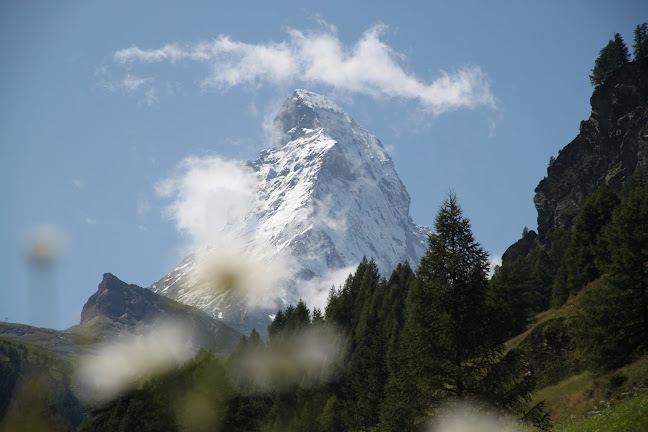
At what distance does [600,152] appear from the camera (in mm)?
117625

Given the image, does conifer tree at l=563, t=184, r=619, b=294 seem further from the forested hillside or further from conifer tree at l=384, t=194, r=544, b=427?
conifer tree at l=384, t=194, r=544, b=427

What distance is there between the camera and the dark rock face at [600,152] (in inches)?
4272

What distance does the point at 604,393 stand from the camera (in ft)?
110

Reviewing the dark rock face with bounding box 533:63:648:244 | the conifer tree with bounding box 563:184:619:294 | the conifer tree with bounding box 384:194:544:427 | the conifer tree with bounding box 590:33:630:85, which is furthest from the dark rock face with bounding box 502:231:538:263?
the conifer tree with bounding box 384:194:544:427

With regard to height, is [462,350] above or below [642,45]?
below

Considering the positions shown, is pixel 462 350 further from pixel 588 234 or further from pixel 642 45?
pixel 642 45

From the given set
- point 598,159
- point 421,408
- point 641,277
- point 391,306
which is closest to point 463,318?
point 421,408

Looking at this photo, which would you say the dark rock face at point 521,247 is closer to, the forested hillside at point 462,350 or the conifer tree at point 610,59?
the forested hillside at point 462,350

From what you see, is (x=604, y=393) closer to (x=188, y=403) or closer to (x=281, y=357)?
(x=188, y=403)

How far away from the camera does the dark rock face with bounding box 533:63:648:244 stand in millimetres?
108500

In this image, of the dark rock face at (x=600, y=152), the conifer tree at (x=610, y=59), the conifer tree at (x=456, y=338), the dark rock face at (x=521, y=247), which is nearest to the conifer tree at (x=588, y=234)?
the conifer tree at (x=456, y=338)

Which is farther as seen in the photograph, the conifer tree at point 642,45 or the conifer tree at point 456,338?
the conifer tree at point 642,45

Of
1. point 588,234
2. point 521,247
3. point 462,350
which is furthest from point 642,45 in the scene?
point 462,350

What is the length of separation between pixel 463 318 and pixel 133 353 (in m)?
43.6
